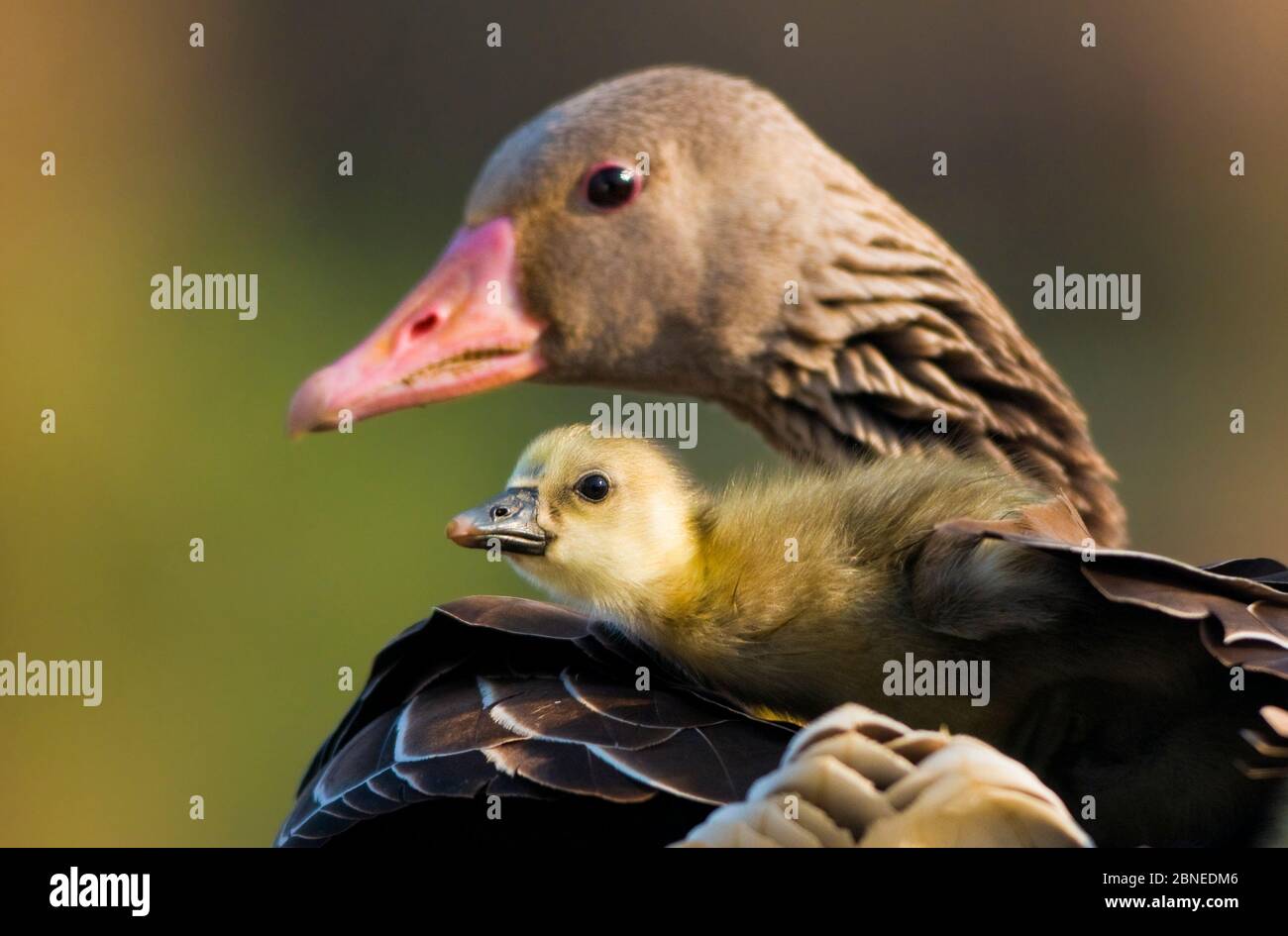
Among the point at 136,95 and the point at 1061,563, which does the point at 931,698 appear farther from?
the point at 136,95

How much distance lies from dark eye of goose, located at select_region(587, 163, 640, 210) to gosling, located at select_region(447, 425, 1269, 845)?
596 mm

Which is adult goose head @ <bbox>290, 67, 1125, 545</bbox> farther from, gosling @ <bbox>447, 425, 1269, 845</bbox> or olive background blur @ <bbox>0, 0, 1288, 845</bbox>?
olive background blur @ <bbox>0, 0, 1288, 845</bbox>

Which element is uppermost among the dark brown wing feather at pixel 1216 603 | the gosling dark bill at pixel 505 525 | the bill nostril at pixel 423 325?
the bill nostril at pixel 423 325

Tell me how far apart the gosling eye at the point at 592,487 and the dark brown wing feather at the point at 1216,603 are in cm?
64

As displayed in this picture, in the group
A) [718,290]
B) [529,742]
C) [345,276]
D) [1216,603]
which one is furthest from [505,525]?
[345,276]

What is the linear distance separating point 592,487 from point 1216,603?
88 centimetres

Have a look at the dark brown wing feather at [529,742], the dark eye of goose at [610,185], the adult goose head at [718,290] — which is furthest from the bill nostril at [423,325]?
the dark brown wing feather at [529,742]

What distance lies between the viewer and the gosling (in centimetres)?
175

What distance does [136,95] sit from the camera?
23.0ft

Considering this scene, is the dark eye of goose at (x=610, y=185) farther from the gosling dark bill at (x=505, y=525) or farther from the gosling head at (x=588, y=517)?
the gosling dark bill at (x=505, y=525)

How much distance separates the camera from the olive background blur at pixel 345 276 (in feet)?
17.6

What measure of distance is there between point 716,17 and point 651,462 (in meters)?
4.57

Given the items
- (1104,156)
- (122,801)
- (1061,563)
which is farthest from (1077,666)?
(1104,156)

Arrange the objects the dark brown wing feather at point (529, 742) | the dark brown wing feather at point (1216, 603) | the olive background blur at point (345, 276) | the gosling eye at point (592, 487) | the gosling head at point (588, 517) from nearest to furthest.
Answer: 1. the dark brown wing feather at point (1216, 603)
2. the dark brown wing feather at point (529, 742)
3. the gosling head at point (588, 517)
4. the gosling eye at point (592, 487)
5. the olive background blur at point (345, 276)
